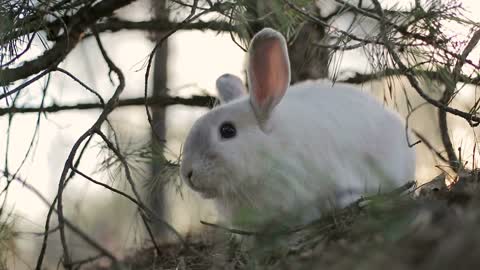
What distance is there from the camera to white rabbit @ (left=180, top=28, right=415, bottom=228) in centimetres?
154

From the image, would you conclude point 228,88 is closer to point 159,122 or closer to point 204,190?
point 204,190

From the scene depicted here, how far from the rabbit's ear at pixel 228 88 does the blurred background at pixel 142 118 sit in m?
0.10

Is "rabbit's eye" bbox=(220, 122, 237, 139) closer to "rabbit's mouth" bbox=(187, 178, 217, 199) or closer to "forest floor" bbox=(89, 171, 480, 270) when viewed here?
"rabbit's mouth" bbox=(187, 178, 217, 199)

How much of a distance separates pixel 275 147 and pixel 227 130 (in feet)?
0.33

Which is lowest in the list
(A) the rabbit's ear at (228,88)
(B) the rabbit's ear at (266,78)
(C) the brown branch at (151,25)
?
(B) the rabbit's ear at (266,78)

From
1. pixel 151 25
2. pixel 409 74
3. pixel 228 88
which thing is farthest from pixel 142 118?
pixel 409 74

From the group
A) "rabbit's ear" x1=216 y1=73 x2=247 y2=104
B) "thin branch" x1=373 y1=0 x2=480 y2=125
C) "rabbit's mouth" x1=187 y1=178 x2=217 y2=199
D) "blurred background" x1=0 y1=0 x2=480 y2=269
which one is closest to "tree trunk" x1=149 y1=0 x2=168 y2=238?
"blurred background" x1=0 y1=0 x2=480 y2=269

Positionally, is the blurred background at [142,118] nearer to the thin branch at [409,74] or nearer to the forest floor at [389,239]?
the thin branch at [409,74]

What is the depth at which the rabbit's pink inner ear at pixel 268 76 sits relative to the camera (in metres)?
1.61

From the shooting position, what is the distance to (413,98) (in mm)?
2229

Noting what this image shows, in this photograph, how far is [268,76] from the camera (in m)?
1.62

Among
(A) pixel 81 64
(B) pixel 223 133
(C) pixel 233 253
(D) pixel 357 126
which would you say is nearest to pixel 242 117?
(B) pixel 223 133

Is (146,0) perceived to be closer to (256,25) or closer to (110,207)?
(256,25)

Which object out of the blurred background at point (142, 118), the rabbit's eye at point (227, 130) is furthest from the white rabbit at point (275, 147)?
the blurred background at point (142, 118)
